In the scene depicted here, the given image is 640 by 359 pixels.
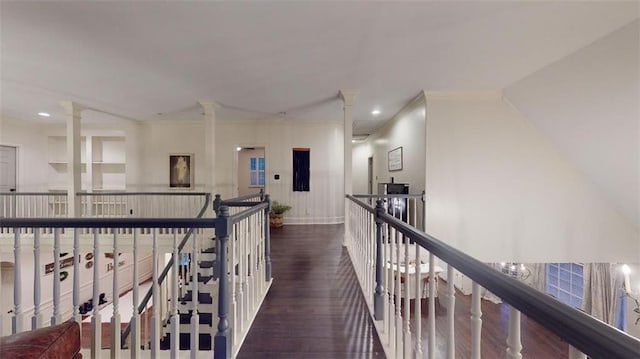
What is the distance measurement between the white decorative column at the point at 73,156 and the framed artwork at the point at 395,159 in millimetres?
6337

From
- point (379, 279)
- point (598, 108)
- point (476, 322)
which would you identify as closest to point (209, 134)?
point (379, 279)

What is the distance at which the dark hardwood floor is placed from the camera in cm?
190

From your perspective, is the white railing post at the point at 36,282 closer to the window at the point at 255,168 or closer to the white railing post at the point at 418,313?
the white railing post at the point at 418,313

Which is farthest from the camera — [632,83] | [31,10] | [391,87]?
[391,87]

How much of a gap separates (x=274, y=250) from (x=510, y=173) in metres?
4.05

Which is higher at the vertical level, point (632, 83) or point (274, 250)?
point (632, 83)

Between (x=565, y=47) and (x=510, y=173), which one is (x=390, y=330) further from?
(x=510, y=173)

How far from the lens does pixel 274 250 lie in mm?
4277

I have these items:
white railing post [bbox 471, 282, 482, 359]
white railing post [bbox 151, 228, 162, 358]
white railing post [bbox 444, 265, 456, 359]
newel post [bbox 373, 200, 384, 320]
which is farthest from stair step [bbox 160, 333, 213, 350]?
white railing post [bbox 471, 282, 482, 359]

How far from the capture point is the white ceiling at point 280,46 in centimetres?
229

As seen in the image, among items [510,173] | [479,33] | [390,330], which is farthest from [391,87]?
[390,330]

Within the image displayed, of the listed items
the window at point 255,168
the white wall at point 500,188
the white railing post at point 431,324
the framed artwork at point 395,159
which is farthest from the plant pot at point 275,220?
the white railing post at point 431,324

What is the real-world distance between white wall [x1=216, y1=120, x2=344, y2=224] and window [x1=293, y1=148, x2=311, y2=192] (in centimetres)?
10

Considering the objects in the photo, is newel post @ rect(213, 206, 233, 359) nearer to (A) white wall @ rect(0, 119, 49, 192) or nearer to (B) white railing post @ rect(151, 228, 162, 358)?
(B) white railing post @ rect(151, 228, 162, 358)
